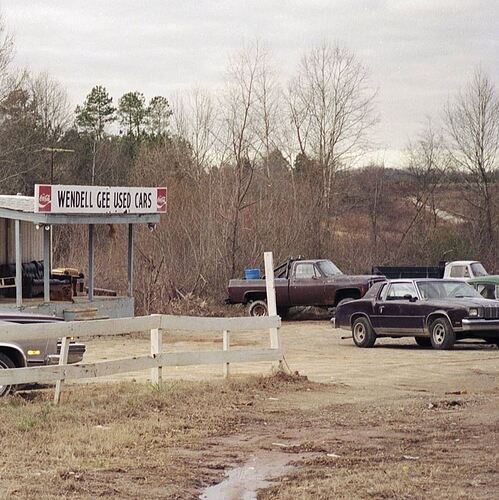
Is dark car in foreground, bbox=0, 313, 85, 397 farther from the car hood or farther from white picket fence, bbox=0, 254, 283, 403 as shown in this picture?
the car hood

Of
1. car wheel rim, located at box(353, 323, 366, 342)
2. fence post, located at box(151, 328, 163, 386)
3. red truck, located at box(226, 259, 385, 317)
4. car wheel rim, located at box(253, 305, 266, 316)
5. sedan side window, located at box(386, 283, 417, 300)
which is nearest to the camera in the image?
fence post, located at box(151, 328, 163, 386)

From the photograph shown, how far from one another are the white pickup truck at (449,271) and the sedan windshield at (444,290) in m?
6.86

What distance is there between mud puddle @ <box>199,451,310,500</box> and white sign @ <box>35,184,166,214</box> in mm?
17046

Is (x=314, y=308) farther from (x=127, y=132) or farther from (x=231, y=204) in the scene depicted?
(x=127, y=132)

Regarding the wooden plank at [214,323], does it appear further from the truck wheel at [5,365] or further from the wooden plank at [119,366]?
the truck wheel at [5,365]

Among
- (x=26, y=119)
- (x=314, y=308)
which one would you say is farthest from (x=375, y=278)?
(x=26, y=119)

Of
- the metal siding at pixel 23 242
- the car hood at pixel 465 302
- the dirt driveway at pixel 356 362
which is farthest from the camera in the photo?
the metal siding at pixel 23 242

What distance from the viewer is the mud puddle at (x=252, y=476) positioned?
8.69 meters

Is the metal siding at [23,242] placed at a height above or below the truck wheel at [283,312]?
above

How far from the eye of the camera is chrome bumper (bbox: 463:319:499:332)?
22109 millimetres

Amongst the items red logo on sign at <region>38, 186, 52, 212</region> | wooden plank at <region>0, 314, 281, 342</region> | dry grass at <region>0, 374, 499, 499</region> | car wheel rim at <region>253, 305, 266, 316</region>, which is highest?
red logo on sign at <region>38, 186, 52, 212</region>

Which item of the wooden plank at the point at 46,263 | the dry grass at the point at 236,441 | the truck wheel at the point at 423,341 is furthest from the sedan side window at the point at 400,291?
the dry grass at the point at 236,441

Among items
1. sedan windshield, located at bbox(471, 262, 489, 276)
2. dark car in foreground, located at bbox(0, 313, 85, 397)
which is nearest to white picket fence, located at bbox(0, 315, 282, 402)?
dark car in foreground, located at bbox(0, 313, 85, 397)

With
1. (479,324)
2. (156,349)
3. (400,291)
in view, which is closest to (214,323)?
(156,349)
